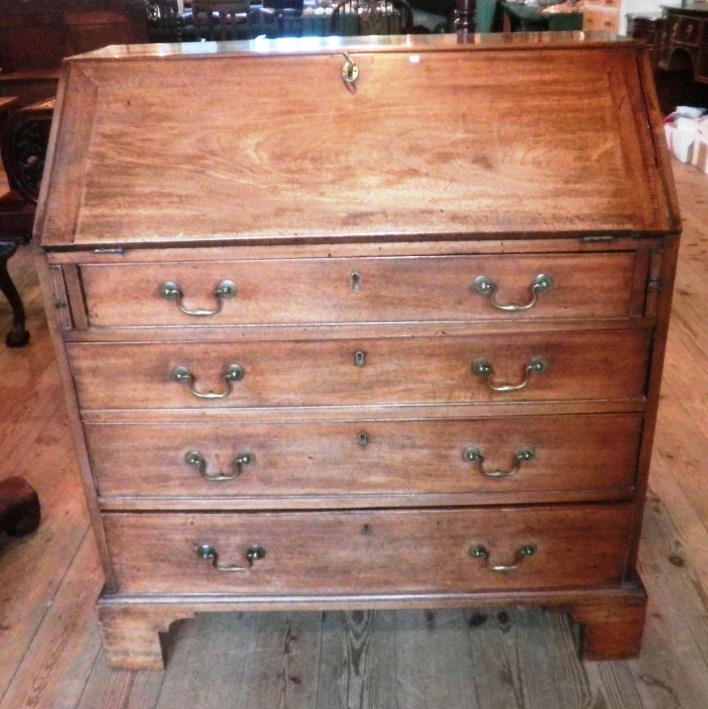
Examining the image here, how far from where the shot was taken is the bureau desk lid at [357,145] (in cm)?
115

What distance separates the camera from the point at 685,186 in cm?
452

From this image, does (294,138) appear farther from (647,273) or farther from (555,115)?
(647,273)

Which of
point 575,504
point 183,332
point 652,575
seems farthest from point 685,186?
point 183,332

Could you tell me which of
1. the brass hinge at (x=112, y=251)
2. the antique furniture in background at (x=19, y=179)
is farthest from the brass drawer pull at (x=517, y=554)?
the antique furniture in background at (x=19, y=179)

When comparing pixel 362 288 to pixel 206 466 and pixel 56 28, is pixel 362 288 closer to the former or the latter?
pixel 206 466

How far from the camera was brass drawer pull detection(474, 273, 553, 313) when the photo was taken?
1.17 metres

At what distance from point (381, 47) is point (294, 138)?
0.67 ft

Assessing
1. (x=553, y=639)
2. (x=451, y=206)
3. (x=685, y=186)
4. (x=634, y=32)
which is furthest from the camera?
(x=634, y=32)

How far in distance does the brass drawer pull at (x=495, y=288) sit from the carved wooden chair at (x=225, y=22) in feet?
13.9

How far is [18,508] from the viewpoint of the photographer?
1.83m

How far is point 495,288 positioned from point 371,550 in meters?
0.53

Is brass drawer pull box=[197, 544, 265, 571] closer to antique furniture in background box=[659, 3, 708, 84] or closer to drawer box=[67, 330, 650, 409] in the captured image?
drawer box=[67, 330, 650, 409]

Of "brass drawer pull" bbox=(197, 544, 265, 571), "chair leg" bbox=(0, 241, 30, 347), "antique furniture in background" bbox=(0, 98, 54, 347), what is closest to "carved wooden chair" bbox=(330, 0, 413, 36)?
"antique furniture in background" bbox=(0, 98, 54, 347)

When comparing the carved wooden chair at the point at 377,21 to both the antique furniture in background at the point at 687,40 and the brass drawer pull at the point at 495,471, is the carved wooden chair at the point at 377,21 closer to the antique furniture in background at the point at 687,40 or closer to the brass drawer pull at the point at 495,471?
the antique furniture in background at the point at 687,40
